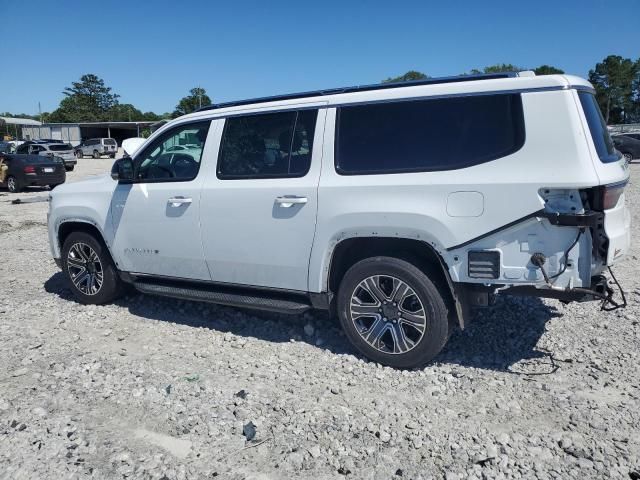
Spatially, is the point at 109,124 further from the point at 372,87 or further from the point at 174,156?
the point at 372,87

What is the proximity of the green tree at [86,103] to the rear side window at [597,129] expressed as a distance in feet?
329

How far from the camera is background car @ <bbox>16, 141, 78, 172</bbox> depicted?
28.5 meters

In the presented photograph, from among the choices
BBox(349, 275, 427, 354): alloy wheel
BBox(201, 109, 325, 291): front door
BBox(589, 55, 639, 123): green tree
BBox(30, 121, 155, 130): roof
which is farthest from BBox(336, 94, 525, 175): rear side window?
BBox(589, 55, 639, 123): green tree

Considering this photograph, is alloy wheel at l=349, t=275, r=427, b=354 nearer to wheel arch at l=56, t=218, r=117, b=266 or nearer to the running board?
the running board

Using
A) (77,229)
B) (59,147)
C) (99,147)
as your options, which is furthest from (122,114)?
(77,229)

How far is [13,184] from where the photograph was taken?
18516 millimetres

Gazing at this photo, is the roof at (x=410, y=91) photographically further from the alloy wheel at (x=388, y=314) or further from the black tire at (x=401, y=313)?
the alloy wheel at (x=388, y=314)

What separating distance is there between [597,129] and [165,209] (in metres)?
3.61

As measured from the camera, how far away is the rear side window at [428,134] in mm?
3578

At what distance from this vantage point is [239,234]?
456 cm

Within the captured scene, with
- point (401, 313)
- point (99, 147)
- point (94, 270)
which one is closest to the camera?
point (401, 313)

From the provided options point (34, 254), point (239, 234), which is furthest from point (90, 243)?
point (34, 254)

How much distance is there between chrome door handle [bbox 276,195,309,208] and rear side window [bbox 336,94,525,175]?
0.37 meters

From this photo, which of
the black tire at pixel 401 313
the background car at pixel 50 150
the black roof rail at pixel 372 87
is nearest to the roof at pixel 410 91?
the black roof rail at pixel 372 87
